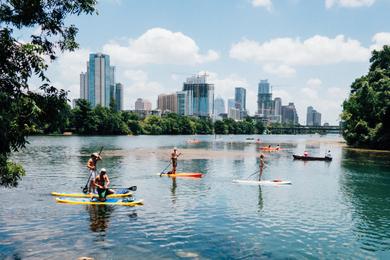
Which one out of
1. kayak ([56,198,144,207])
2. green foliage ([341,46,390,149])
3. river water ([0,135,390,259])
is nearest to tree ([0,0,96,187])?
river water ([0,135,390,259])

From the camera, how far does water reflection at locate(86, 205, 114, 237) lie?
68.0ft

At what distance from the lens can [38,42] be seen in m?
13.6

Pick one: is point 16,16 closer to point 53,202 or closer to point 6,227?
point 6,227

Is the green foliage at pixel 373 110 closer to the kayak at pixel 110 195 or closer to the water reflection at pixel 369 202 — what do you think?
the water reflection at pixel 369 202

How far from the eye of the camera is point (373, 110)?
91.9m

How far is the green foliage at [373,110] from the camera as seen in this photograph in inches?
3541

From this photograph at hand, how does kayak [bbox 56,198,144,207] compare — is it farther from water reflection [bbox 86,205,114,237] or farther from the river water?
the river water

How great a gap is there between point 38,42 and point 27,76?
1.53 meters

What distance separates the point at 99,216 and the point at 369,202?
783 inches

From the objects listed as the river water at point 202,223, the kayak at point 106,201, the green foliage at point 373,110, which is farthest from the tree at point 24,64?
the green foliage at point 373,110

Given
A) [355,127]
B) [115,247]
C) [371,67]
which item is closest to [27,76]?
A: [115,247]

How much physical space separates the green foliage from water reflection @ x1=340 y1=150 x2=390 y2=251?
138 ft

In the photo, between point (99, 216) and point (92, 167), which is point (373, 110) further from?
point (99, 216)

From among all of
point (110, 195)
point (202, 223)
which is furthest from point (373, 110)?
point (202, 223)
